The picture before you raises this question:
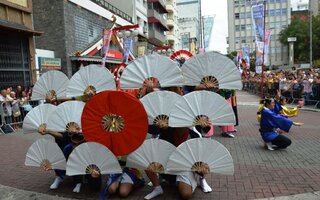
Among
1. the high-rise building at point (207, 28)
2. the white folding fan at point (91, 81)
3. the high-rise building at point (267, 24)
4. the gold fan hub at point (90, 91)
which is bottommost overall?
the gold fan hub at point (90, 91)

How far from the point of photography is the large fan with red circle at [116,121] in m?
4.81

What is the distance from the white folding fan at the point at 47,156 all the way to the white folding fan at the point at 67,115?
0.98ft

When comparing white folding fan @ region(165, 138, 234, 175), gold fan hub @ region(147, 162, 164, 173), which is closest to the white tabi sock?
gold fan hub @ region(147, 162, 164, 173)

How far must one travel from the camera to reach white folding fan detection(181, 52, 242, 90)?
525 cm

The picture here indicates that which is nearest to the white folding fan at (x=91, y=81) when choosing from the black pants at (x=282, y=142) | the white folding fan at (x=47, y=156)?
the white folding fan at (x=47, y=156)

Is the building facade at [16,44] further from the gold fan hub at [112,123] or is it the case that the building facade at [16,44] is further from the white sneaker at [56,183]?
the gold fan hub at [112,123]

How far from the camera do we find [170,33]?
7088 centimetres

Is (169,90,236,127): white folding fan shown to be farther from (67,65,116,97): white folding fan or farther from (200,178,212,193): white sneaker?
(67,65,116,97): white folding fan

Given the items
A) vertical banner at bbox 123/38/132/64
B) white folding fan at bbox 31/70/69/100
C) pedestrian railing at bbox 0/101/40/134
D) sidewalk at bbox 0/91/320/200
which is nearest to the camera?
sidewalk at bbox 0/91/320/200

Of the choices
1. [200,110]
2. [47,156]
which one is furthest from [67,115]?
A: [200,110]

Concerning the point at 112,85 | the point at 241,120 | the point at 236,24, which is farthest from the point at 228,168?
the point at 236,24

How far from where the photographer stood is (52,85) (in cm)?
614

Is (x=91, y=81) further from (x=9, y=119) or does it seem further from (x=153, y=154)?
(x=9, y=119)

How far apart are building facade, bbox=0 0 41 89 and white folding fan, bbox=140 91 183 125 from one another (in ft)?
36.3
